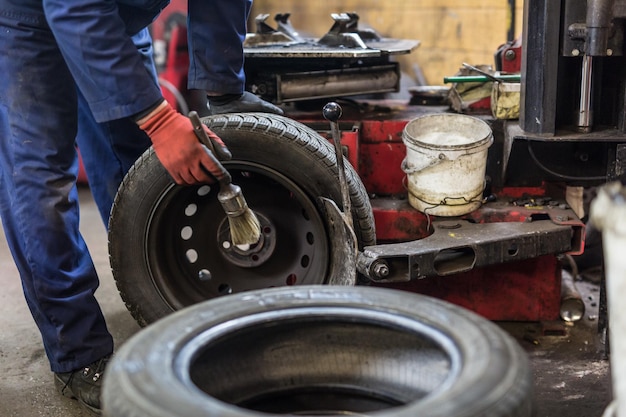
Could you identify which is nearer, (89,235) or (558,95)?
(558,95)

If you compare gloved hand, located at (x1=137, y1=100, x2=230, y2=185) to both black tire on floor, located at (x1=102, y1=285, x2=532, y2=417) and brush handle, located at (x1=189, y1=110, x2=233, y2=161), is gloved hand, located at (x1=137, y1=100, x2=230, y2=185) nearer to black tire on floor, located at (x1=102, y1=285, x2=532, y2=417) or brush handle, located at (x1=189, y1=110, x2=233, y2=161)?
brush handle, located at (x1=189, y1=110, x2=233, y2=161)

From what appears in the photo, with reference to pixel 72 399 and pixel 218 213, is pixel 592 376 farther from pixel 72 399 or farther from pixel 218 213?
pixel 72 399

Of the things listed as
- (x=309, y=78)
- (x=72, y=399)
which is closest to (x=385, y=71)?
(x=309, y=78)

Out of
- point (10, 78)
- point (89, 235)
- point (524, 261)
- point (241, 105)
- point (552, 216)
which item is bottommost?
point (89, 235)

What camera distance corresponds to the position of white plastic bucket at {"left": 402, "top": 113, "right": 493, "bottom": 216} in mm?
2641

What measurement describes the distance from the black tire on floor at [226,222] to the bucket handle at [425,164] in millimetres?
228

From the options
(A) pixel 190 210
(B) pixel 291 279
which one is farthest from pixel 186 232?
(B) pixel 291 279

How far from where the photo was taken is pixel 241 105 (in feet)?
8.95

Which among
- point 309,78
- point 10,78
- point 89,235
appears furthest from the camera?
point 89,235

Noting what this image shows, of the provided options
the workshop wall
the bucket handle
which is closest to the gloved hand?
the bucket handle

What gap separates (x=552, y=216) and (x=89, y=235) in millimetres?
2418

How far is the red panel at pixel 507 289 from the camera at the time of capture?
2.83m

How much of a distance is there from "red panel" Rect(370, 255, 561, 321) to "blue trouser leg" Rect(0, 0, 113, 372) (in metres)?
1.03

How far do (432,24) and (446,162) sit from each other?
3291 millimetres
